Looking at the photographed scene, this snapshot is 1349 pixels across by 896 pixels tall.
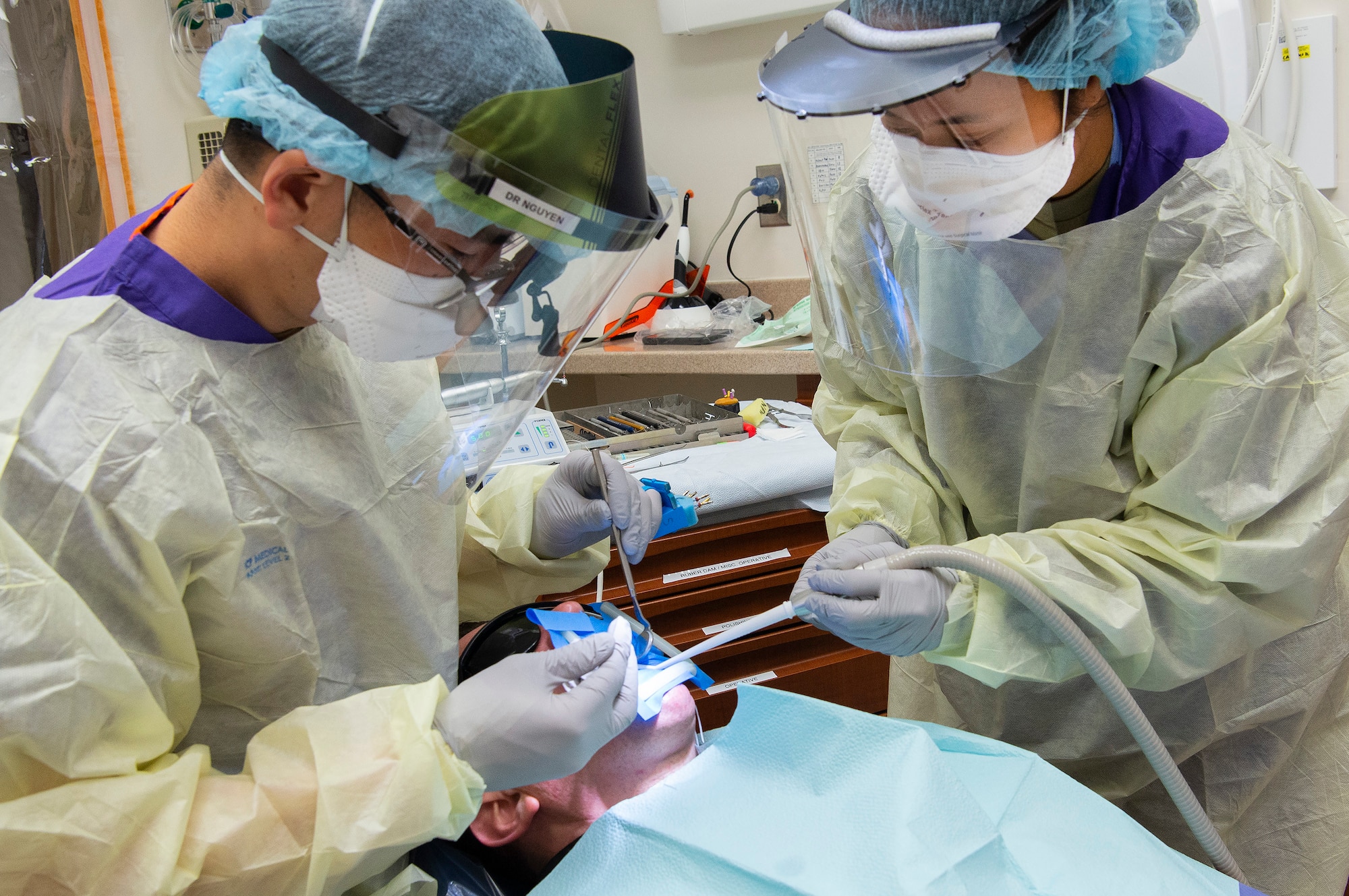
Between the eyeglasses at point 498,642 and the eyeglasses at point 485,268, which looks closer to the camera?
the eyeglasses at point 485,268

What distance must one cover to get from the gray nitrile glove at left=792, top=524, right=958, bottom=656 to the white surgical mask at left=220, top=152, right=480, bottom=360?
558 millimetres

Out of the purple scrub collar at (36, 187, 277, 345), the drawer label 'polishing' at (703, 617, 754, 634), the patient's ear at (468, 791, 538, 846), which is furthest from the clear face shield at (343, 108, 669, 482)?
the drawer label 'polishing' at (703, 617, 754, 634)

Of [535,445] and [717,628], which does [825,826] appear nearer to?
[717,628]

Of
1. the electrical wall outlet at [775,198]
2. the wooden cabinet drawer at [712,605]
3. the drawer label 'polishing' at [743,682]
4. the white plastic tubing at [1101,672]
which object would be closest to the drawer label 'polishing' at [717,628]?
the wooden cabinet drawer at [712,605]

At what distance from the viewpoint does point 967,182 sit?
41.1 inches

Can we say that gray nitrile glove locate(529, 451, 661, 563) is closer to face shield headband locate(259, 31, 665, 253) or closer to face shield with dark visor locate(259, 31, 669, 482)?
face shield with dark visor locate(259, 31, 669, 482)

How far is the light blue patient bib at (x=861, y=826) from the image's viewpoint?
1.00 meters

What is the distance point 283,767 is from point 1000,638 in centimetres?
80

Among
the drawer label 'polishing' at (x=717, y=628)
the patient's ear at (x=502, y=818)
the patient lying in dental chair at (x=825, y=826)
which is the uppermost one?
the patient lying in dental chair at (x=825, y=826)

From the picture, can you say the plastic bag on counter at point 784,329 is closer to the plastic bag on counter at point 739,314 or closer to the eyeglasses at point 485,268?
the plastic bag on counter at point 739,314

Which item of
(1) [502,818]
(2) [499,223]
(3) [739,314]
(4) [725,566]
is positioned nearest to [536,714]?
(1) [502,818]

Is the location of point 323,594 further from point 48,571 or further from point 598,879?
point 598,879

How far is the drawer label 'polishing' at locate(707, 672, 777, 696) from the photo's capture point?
78.7 inches

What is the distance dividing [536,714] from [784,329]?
1961 millimetres
